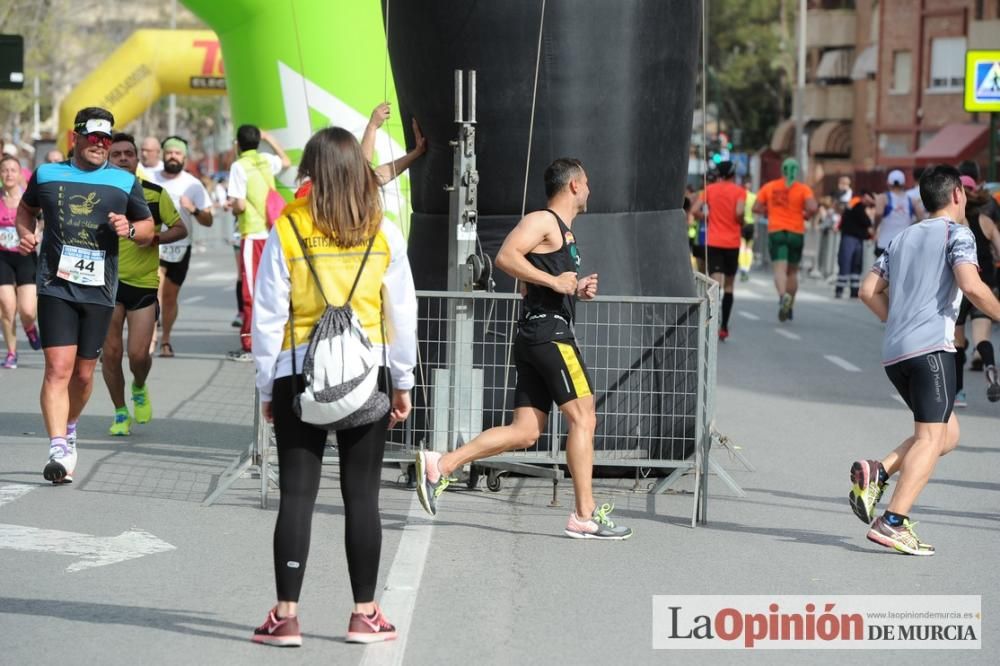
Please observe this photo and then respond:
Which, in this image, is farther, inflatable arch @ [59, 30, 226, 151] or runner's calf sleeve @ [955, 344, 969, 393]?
inflatable arch @ [59, 30, 226, 151]

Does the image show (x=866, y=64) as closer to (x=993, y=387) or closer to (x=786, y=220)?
(x=786, y=220)

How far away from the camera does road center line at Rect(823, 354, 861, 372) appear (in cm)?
1645

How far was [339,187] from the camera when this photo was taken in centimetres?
571

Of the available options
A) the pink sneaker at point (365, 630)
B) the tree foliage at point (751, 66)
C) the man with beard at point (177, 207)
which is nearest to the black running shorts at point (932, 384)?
the pink sneaker at point (365, 630)

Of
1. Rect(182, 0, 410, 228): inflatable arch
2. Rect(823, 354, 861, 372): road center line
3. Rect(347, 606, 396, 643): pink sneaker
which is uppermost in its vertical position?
Rect(182, 0, 410, 228): inflatable arch

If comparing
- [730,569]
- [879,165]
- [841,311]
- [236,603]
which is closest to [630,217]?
[730,569]

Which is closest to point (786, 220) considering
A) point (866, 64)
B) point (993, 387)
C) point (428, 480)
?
point (993, 387)

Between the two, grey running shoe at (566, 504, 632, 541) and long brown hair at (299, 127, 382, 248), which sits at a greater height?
long brown hair at (299, 127, 382, 248)

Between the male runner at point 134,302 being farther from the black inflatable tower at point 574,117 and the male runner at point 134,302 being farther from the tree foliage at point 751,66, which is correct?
the tree foliage at point 751,66

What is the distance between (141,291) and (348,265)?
5528 millimetres

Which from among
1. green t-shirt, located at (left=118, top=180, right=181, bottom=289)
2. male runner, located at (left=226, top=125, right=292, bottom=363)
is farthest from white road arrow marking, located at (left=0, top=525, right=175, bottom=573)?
male runner, located at (left=226, top=125, right=292, bottom=363)

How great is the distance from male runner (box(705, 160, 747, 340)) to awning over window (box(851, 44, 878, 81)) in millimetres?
43296

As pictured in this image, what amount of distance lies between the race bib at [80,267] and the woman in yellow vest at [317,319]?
357 cm

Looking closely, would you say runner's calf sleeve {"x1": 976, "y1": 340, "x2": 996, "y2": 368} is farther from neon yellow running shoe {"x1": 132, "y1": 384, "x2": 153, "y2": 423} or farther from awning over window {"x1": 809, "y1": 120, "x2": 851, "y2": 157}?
awning over window {"x1": 809, "y1": 120, "x2": 851, "y2": 157}
